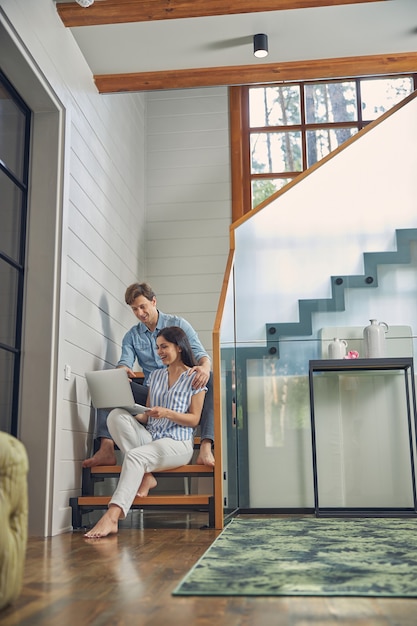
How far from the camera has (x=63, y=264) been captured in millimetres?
3953

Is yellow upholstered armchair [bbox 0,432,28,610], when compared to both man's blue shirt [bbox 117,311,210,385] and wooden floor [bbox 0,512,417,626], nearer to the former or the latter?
wooden floor [bbox 0,512,417,626]

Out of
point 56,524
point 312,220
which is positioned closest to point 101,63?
point 312,220

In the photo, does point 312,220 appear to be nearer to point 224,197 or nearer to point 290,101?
point 224,197

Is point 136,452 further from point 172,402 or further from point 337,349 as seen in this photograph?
point 337,349

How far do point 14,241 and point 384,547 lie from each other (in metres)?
2.40

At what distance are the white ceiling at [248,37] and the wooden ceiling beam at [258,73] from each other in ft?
0.18

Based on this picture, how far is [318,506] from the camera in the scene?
443cm

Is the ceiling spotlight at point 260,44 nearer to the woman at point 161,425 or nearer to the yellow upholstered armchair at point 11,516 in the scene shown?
the woman at point 161,425

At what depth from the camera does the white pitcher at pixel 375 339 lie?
4594mm

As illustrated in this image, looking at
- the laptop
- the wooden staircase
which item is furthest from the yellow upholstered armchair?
the laptop

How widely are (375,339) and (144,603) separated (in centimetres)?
317

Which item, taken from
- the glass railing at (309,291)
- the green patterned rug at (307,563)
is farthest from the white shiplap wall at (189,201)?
the green patterned rug at (307,563)

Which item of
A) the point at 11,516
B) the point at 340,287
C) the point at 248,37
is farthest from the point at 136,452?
the point at 248,37

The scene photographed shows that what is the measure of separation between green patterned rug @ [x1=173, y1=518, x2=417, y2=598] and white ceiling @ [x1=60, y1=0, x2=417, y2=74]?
301 centimetres
